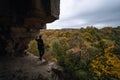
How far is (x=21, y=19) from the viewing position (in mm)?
19469

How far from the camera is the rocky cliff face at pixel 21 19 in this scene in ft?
58.6

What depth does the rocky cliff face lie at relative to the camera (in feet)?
58.6

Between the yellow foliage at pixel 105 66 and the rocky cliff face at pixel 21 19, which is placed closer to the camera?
the rocky cliff face at pixel 21 19

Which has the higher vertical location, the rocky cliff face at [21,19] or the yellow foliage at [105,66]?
the rocky cliff face at [21,19]

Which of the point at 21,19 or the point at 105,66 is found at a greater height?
the point at 21,19

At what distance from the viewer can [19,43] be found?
23.9 metres

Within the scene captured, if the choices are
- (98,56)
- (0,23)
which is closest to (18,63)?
(0,23)

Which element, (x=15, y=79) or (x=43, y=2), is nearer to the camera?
(x=43, y=2)

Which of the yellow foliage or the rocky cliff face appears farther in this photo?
the yellow foliage

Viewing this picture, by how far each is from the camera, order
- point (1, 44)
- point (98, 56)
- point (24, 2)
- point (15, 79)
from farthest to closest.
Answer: point (98, 56) → point (1, 44) → point (15, 79) → point (24, 2)

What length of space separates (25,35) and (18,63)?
247cm

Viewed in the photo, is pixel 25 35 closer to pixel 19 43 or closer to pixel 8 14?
pixel 19 43

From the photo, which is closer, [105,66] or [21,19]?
[21,19]

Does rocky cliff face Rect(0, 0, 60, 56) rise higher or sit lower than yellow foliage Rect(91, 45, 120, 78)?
higher
